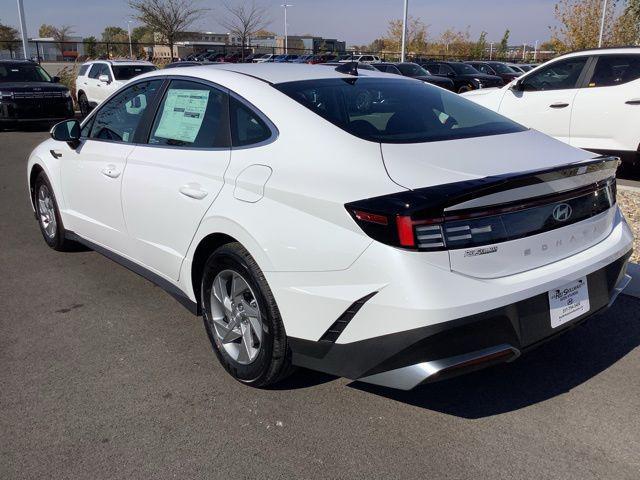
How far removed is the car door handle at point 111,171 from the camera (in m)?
4.15

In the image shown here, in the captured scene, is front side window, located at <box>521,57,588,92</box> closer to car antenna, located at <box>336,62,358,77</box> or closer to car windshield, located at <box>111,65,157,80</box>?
car antenna, located at <box>336,62,358,77</box>

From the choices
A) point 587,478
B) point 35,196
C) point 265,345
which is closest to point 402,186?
point 265,345

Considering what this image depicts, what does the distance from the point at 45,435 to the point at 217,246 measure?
126 cm

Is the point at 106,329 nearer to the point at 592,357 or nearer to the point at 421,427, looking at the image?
the point at 421,427

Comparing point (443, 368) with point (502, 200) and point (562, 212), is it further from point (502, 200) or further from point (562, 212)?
point (562, 212)

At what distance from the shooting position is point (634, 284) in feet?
14.9

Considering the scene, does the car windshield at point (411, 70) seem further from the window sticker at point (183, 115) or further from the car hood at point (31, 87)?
the window sticker at point (183, 115)

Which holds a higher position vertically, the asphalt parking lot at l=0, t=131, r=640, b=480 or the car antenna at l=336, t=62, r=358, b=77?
the car antenna at l=336, t=62, r=358, b=77

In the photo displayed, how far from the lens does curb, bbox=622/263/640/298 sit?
444 centimetres

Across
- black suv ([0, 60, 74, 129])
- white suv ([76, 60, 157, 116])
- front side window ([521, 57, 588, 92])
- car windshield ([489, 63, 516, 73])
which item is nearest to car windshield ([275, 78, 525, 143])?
front side window ([521, 57, 588, 92])

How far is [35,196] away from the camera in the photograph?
5785 millimetres

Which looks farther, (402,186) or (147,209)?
(147,209)

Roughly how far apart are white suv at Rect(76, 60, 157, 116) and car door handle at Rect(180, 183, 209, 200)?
46.0 feet

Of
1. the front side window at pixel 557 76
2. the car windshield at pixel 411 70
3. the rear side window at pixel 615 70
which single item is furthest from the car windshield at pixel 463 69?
the rear side window at pixel 615 70
